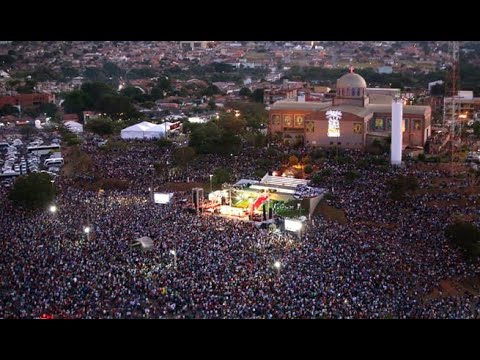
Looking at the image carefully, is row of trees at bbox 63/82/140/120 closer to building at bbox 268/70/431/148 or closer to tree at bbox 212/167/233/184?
building at bbox 268/70/431/148

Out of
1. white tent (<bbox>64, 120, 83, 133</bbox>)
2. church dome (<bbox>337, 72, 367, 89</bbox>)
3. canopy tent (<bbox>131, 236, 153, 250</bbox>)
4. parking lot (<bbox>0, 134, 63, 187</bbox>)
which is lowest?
white tent (<bbox>64, 120, 83, 133</bbox>)

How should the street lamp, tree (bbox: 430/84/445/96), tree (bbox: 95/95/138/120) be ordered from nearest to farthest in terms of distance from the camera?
the street lamp
tree (bbox: 95/95/138/120)
tree (bbox: 430/84/445/96)

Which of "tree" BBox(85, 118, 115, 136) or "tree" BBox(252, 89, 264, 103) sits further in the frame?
"tree" BBox(252, 89, 264, 103)

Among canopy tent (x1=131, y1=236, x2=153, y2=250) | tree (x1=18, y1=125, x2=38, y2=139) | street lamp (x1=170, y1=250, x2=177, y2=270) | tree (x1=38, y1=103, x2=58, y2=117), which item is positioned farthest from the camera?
tree (x1=38, y1=103, x2=58, y2=117)

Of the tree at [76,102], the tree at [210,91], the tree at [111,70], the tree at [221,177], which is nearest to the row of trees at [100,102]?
the tree at [76,102]

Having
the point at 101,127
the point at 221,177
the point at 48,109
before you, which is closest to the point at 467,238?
the point at 221,177

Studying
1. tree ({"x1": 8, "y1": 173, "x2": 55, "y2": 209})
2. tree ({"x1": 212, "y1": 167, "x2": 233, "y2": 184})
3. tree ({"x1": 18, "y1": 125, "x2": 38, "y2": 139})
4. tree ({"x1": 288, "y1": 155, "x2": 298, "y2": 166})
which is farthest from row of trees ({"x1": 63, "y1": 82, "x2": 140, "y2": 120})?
tree ({"x1": 8, "y1": 173, "x2": 55, "y2": 209})
